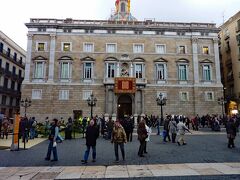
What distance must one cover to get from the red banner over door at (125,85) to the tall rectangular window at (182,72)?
773 centimetres

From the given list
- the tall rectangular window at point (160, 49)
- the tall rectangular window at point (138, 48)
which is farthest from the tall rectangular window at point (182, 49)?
the tall rectangular window at point (138, 48)

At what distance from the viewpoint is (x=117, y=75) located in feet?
115

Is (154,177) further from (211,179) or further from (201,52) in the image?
(201,52)

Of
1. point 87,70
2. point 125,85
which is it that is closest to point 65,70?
point 87,70

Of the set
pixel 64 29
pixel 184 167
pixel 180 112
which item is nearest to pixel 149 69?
pixel 180 112

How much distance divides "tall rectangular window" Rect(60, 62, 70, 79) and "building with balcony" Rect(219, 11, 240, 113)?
2744cm

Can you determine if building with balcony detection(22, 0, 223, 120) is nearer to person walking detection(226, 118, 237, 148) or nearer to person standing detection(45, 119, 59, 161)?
person walking detection(226, 118, 237, 148)

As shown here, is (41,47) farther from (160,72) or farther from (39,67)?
(160,72)

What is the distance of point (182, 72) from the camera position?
1415 inches

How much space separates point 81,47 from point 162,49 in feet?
42.6

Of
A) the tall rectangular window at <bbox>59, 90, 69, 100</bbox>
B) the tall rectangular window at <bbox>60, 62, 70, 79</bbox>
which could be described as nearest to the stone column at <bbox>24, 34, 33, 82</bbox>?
the tall rectangular window at <bbox>60, 62, 70, 79</bbox>

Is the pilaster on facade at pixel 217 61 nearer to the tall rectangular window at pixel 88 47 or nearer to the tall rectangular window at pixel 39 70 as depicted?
the tall rectangular window at pixel 88 47

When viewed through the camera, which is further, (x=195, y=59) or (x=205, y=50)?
(x=205, y=50)

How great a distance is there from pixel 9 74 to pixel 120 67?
21.3 m
